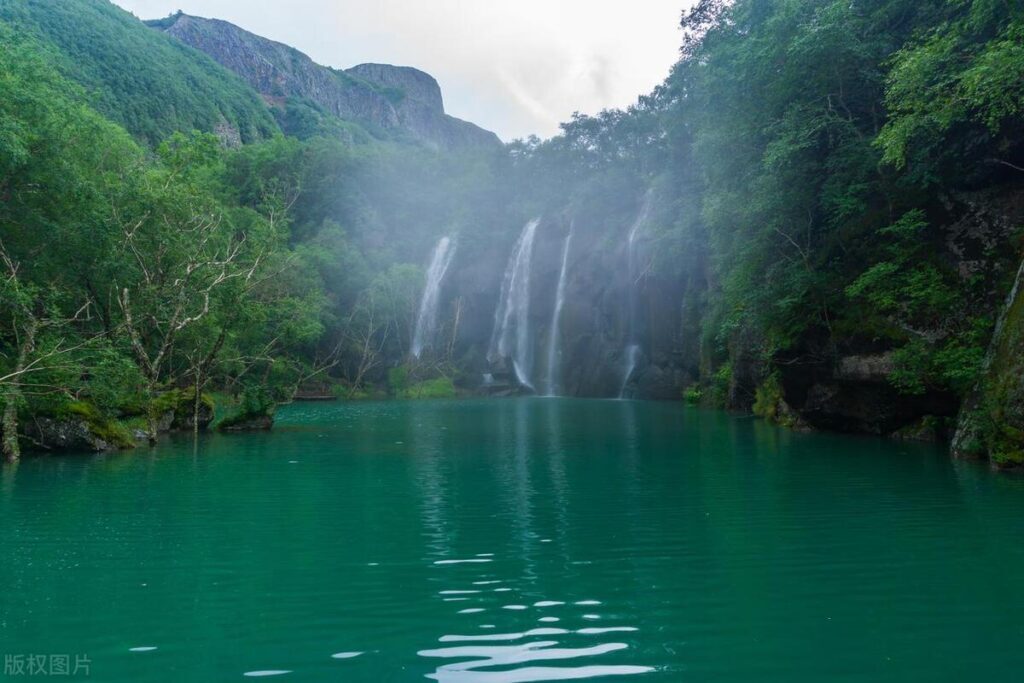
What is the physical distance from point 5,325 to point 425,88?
7303 inches

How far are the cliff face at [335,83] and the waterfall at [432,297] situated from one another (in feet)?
254

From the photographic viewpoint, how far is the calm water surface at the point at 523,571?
4.77 m

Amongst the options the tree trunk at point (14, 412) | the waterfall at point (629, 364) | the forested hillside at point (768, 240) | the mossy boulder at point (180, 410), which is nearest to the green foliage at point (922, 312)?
the forested hillside at point (768, 240)

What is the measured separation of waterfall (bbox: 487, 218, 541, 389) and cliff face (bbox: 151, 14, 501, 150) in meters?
82.9

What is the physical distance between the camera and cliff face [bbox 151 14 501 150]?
475ft

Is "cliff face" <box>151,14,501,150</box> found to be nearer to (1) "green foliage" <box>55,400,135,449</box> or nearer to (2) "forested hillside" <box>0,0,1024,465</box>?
(2) "forested hillside" <box>0,0,1024,465</box>

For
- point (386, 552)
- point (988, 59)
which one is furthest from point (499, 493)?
point (988, 59)

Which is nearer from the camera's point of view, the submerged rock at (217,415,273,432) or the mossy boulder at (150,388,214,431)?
the mossy boulder at (150,388,214,431)

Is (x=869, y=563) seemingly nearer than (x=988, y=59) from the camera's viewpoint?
Yes

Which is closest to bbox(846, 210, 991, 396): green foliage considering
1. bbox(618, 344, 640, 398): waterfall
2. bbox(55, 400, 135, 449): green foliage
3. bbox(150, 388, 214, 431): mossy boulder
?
bbox(55, 400, 135, 449): green foliage

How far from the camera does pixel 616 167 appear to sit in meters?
54.2

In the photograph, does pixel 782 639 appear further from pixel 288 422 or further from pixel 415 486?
pixel 288 422

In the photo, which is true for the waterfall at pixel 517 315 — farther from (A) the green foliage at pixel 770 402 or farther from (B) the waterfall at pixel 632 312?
(A) the green foliage at pixel 770 402

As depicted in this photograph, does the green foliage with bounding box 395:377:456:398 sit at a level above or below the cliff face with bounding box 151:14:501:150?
below
